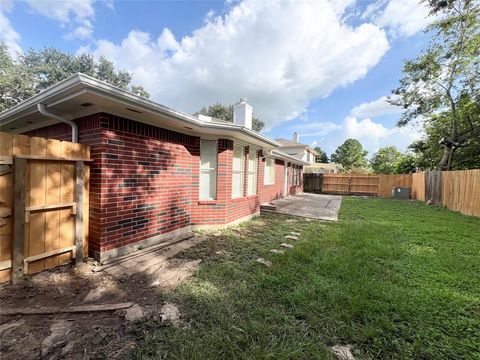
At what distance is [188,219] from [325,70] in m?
10.2

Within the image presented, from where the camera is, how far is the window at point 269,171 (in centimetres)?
1087

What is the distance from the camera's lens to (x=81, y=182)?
11.7ft

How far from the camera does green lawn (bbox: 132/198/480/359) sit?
6.37 ft

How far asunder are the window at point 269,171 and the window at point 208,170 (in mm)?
5324

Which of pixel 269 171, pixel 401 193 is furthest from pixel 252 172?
pixel 401 193

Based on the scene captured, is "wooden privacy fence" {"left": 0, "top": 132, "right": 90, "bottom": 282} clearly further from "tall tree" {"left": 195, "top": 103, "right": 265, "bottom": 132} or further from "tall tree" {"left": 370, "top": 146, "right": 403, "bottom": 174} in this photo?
"tall tree" {"left": 370, "top": 146, "right": 403, "bottom": 174}

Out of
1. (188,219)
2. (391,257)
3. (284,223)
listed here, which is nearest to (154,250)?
(188,219)

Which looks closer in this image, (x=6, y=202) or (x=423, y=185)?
(x=6, y=202)

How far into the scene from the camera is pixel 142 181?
4.29m

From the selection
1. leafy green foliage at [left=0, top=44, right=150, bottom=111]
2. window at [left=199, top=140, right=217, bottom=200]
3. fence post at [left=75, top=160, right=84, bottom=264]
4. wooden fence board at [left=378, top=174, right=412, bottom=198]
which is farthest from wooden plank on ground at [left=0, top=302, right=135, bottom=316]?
leafy green foliage at [left=0, top=44, right=150, bottom=111]

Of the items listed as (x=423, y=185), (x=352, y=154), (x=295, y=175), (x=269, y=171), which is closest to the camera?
(x=269, y=171)

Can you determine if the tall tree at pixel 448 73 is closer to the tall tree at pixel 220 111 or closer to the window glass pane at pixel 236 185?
the window glass pane at pixel 236 185

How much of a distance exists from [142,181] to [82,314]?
2429mm

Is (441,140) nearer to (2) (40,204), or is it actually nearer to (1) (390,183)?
(1) (390,183)
